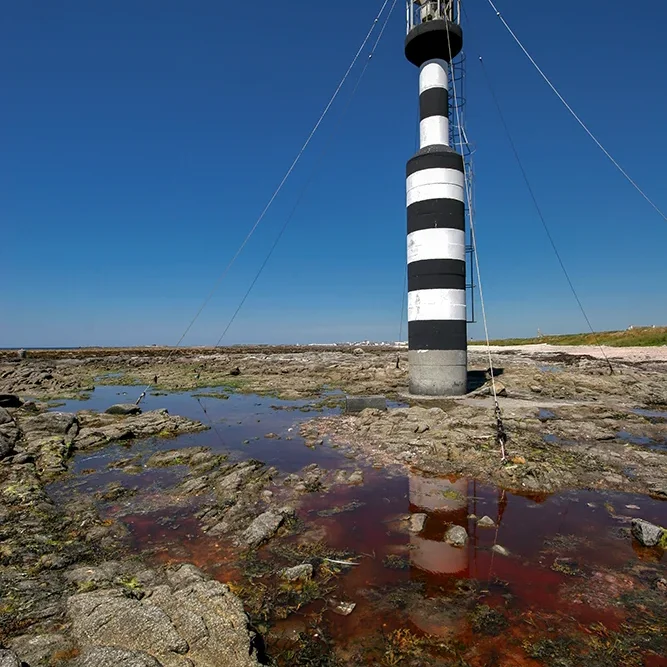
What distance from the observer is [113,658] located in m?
3.27

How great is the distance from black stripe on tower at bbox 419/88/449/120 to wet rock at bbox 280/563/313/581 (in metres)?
18.1

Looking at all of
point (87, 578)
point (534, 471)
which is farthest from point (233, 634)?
point (534, 471)

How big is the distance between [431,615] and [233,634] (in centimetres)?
205

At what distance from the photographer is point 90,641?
11.7 ft

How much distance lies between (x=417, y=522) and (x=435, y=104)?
17203 mm

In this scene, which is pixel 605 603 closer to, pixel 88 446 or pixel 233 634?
pixel 233 634

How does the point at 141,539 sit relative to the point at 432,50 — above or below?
below

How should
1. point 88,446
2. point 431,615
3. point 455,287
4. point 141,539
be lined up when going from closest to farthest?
point 431,615 → point 141,539 → point 88,446 → point 455,287

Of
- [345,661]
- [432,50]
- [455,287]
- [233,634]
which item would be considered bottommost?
[345,661]

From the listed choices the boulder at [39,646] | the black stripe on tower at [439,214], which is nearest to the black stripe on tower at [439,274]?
the black stripe on tower at [439,214]

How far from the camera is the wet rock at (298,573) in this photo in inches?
195

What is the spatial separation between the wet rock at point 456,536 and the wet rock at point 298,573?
2.09 m

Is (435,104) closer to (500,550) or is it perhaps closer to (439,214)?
(439,214)

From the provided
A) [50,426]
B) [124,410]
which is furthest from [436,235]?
[50,426]
